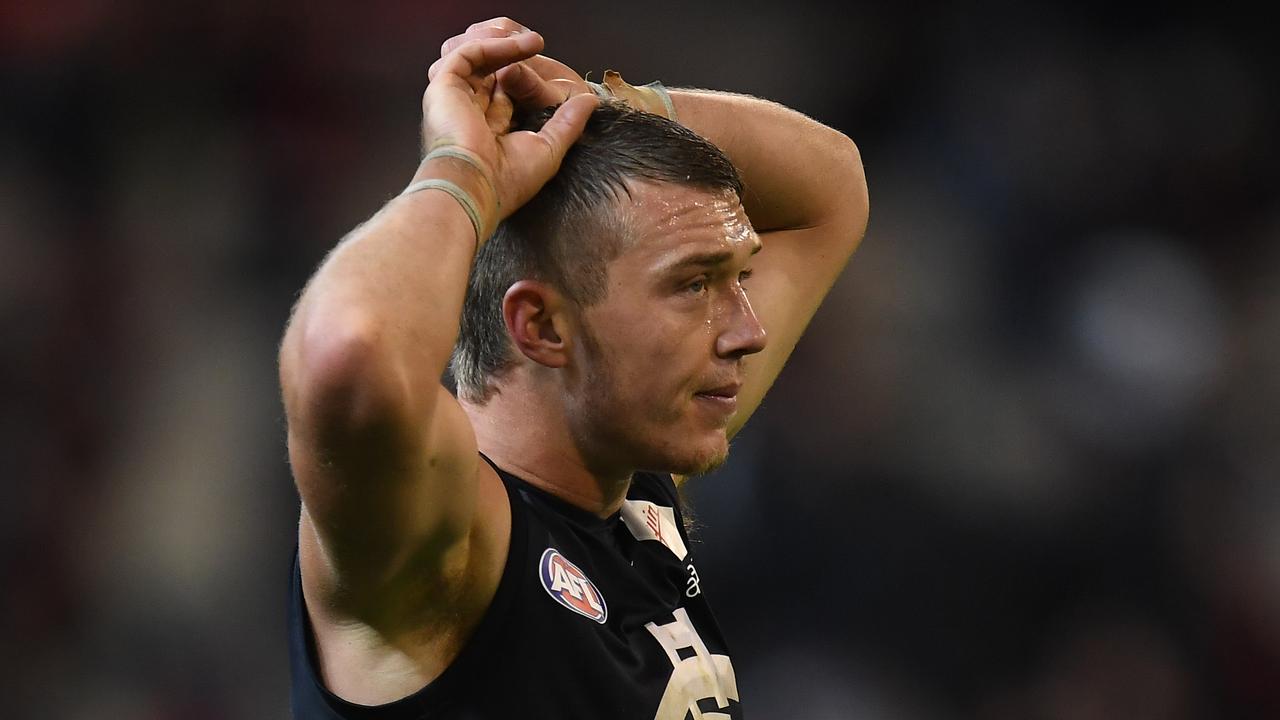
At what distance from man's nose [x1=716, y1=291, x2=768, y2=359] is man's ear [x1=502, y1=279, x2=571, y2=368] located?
0.81ft

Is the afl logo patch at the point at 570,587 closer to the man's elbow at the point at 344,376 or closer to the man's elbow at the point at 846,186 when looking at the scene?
the man's elbow at the point at 344,376

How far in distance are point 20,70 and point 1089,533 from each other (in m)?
3.97

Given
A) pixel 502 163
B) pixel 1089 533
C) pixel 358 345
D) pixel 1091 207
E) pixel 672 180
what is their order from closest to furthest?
pixel 358 345
pixel 502 163
pixel 672 180
pixel 1089 533
pixel 1091 207

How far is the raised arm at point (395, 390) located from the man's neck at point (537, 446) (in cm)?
21

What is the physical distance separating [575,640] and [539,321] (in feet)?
1.64

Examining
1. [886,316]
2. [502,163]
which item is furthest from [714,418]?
[886,316]

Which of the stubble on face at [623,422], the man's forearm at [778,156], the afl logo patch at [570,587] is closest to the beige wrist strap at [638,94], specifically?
the man's forearm at [778,156]

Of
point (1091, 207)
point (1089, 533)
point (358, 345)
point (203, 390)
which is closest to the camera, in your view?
point (358, 345)

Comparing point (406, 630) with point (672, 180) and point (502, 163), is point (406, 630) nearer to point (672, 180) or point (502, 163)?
point (502, 163)

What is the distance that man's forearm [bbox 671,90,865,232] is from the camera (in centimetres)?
250

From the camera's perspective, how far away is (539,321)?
1980 mm

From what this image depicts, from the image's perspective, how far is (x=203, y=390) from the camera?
400cm

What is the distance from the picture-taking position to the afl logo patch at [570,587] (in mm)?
1846

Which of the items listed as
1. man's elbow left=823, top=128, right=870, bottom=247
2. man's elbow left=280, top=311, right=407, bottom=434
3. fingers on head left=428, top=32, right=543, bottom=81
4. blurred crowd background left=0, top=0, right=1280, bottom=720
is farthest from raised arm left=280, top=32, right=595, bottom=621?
blurred crowd background left=0, top=0, right=1280, bottom=720
